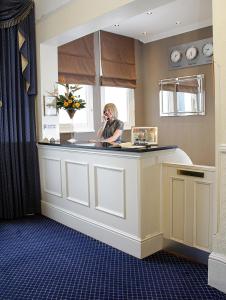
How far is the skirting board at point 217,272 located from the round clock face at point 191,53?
383 centimetres

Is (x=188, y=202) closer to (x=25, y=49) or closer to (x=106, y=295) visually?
(x=106, y=295)

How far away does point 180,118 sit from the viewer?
221 inches

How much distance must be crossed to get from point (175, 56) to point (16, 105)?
308cm

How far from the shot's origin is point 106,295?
224 centimetres

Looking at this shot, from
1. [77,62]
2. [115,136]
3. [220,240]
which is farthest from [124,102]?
[220,240]

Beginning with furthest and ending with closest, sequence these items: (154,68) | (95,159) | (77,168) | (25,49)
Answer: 1. (154,68)
2. (25,49)
3. (77,168)
4. (95,159)

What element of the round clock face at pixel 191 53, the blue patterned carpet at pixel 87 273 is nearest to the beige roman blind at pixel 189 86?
the round clock face at pixel 191 53

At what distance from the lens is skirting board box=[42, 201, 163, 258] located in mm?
2844

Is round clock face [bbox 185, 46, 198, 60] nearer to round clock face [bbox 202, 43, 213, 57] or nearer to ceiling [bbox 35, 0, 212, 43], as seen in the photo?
round clock face [bbox 202, 43, 213, 57]

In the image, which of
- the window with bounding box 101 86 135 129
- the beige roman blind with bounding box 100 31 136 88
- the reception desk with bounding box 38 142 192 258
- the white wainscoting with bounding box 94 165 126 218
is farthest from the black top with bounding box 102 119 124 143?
the window with bounding box 101 86 135 129

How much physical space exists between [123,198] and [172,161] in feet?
1.97

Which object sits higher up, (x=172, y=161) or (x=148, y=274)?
(x=172, y=161)

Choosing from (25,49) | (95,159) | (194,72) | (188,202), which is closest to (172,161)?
(188,202)

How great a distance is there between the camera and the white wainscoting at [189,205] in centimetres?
258
